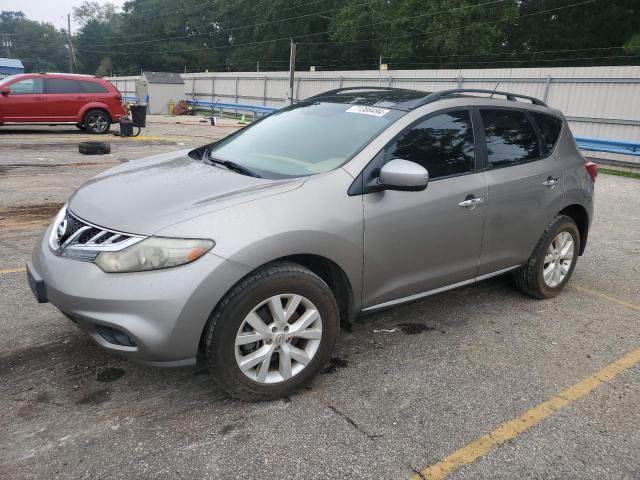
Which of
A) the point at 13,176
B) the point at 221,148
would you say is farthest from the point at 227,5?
the point at 221,148

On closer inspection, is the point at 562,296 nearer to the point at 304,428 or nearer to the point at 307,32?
the point at 304,428

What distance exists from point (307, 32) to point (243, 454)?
187 feet

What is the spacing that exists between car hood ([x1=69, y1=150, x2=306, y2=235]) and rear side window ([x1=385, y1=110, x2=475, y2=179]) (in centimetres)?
79

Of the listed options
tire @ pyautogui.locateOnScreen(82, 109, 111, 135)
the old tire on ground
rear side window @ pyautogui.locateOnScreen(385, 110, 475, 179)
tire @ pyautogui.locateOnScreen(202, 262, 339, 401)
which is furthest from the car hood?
tire @ pyautogui.locateOnScreen(82, 109, 111, 135)

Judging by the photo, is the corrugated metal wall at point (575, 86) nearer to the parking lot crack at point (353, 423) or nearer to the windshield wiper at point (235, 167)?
the windshield wiper at point (235, 167)

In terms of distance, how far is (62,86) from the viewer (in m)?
14.5

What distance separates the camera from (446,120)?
11.9ft

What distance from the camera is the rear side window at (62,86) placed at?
14.3 metres

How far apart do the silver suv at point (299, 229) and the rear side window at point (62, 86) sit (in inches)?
494

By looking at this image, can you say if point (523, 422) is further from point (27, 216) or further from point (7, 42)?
point (7, 42)

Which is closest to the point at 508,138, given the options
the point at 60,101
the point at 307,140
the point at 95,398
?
the point at 307,140

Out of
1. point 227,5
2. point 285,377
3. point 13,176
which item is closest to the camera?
point 285,377

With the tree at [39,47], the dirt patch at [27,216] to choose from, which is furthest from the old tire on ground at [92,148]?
the tree at [39,47]

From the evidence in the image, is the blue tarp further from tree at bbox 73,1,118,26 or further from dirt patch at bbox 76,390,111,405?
tree at bbox 73,1,118,26
